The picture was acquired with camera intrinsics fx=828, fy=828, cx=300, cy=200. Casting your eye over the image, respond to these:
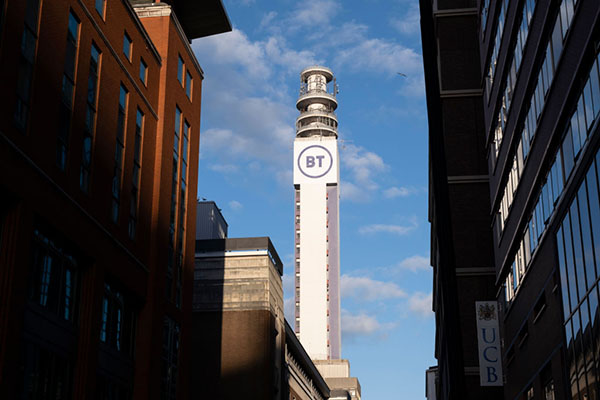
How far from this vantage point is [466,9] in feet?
178

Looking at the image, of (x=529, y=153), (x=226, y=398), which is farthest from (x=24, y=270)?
(x=226, y=398)

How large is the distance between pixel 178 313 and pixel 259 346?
22.6 meters

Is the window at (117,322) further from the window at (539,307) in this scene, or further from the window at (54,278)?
the window at (539,307)

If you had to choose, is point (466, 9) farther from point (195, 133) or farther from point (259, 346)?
point (259, 346)

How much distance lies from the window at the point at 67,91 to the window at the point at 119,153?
5224mm

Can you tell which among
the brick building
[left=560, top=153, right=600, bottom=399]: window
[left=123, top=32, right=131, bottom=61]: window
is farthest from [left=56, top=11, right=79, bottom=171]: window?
[left=560, top=153, right=600, bottom=399]: window

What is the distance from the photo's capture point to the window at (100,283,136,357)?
36531 millimetres

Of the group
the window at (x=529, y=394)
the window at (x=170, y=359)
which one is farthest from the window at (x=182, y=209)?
the window at (x=529, y=394)

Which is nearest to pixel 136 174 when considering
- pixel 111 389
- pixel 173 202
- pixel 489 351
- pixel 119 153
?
pixel 119 153

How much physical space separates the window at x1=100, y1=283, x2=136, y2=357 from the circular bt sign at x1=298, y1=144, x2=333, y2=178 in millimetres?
127269

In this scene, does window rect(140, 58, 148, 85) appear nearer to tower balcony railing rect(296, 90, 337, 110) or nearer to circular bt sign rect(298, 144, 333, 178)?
circular bt sign rect(298, 144, 333, 178)

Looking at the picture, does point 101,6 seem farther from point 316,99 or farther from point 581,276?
point 316,99

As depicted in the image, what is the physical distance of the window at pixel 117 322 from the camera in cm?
3653

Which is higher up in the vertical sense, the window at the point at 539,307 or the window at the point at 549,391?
the window at the point at 539,307
